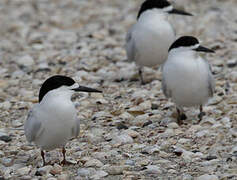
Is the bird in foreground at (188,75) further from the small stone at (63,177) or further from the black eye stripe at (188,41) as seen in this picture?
the small stone at (63,177)

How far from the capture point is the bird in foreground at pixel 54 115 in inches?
182

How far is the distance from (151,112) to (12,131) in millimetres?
1464

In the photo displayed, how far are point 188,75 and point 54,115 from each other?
1558 mm

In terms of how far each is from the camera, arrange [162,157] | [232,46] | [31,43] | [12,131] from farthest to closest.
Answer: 1. [31,43]
2. [232,46]
3. [12,131]
4. [162,157]

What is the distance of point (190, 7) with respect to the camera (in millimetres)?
10117

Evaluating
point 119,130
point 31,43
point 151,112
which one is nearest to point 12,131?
point 119,130

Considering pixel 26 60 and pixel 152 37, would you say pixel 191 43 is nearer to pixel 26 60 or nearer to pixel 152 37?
pixel 152 37

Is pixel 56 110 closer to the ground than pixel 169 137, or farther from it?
farther from it

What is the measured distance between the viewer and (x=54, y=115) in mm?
4613

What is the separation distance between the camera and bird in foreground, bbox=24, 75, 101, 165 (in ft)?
15.2

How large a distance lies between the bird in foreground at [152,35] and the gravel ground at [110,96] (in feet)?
1.11

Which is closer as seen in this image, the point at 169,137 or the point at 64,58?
the point at 169,137

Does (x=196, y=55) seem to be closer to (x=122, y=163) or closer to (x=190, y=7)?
(x=122, y=163)

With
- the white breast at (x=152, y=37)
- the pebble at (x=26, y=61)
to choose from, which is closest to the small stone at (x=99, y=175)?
the white breast at (x=152, y=37)
